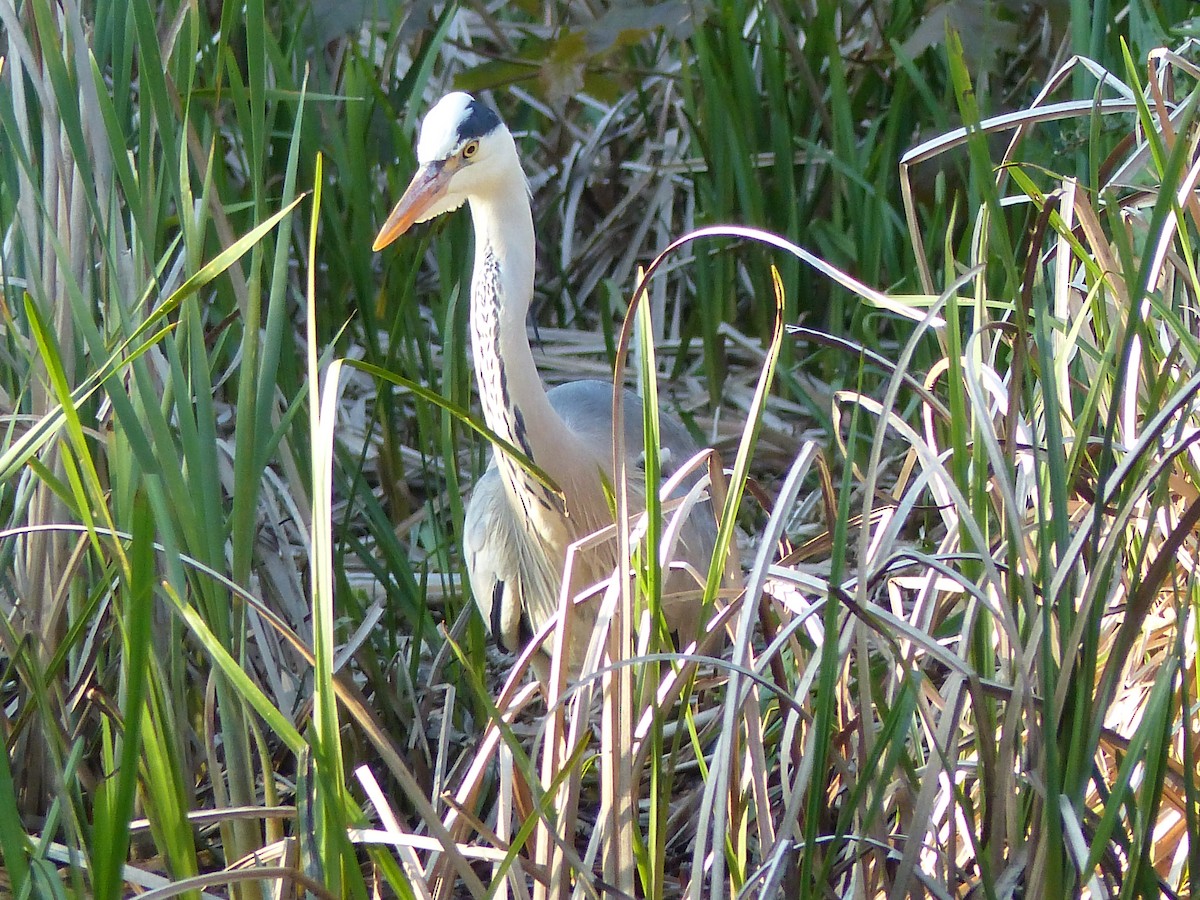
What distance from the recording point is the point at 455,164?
1550 millimetres

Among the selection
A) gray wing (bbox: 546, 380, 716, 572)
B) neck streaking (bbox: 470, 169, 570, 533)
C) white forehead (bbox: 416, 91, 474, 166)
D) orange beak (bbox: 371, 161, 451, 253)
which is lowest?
gray wing (bbox: 546, 380, 716, 572)

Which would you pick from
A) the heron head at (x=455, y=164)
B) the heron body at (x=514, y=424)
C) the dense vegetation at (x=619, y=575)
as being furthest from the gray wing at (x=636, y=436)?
the heron head at (x=455, y=164)

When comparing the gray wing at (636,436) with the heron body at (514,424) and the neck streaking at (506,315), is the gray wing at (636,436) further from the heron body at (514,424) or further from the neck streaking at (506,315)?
the neck streaking at (506,315)

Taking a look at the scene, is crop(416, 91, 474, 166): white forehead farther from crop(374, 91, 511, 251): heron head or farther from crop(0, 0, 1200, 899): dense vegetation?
crop(0, 0, 1200, 899): dense vegetation

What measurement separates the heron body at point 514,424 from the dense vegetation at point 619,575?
0.10m

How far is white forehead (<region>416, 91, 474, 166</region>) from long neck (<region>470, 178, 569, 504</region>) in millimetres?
72

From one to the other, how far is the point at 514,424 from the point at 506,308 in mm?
142

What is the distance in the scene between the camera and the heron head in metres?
1.55

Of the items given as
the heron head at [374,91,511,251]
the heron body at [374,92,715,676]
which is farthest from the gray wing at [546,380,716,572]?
the heron head at [374,91,511,251]

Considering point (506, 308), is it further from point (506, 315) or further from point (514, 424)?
point (514, 424)

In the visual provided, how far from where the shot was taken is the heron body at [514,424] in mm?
1562

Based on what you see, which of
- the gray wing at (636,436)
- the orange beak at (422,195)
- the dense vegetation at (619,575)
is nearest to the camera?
the dense vegetation at (619,575)

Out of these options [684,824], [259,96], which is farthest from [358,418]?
[259,96]

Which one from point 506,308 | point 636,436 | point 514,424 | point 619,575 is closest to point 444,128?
point 506,308
